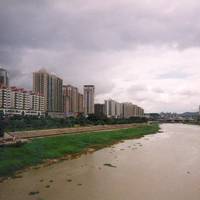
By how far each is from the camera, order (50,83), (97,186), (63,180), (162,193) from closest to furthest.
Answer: (162,193) < (97,186) < (63,180) < (50,83)

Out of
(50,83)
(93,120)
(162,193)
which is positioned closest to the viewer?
(162,193)

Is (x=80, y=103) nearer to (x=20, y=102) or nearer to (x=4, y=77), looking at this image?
(x=4, y=77)

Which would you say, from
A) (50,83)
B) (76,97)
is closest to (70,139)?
(50,83)

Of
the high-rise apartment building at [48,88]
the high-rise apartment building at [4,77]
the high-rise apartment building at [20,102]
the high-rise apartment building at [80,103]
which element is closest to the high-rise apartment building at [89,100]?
the high-rise apartment building at [80,103]

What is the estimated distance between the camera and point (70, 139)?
36844 mm

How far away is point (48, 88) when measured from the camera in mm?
111188

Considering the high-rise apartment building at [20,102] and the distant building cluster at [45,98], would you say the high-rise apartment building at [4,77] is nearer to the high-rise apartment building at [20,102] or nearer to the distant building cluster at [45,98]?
the distant building cluster at [45,98]

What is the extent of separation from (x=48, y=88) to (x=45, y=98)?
363cm

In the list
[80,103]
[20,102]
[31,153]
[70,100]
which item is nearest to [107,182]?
[31,153]

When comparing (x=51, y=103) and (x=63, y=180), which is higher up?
(x=51, y=103)

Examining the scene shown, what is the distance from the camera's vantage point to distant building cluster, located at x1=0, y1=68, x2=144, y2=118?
300 feet

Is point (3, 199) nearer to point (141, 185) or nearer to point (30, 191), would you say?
point (30, 191)

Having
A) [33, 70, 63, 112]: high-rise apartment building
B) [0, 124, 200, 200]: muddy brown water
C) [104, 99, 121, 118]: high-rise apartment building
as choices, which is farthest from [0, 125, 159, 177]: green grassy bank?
[104, 99, 121, 118]: high-rise apartment building

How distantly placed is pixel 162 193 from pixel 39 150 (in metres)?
14.3
